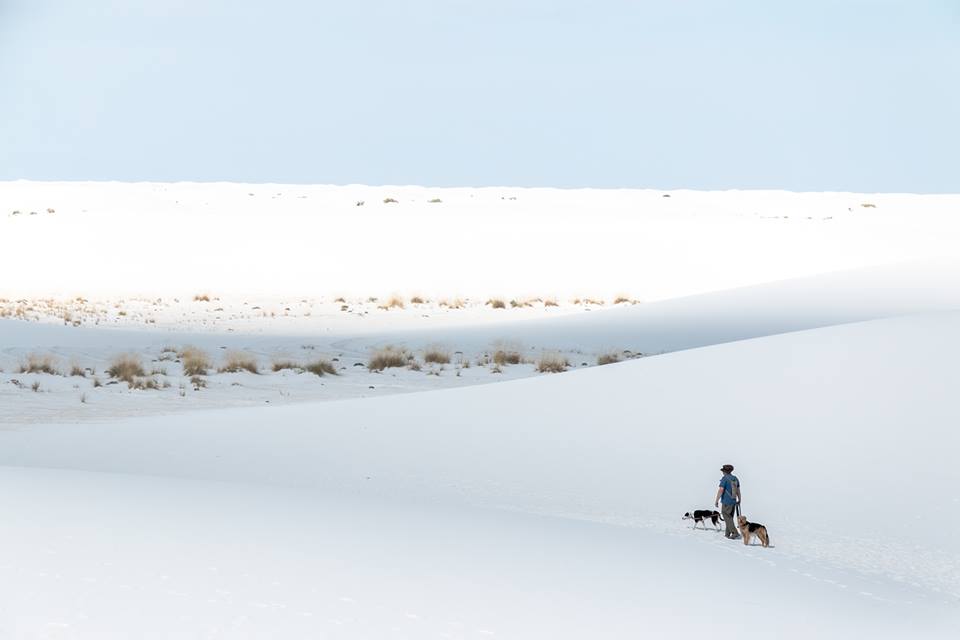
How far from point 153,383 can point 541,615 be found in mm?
13108

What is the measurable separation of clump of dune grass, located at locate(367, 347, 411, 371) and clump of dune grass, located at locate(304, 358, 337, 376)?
75 cm

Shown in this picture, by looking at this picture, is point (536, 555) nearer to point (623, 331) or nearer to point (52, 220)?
point (623, 331)

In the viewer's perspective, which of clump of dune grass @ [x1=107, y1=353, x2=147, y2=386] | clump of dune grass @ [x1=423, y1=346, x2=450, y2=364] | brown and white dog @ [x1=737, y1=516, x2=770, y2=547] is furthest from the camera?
clump of dune grass @ [x1=423, y1=346, x2=450, y2=364]

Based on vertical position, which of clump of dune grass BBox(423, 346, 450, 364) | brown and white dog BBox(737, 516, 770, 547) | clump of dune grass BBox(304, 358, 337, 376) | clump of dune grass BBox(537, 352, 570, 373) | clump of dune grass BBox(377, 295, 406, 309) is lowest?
brown and white dog BBox(737, 516, 770, 547)

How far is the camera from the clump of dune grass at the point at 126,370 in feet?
61.2

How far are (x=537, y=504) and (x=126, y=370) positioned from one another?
36.3ft

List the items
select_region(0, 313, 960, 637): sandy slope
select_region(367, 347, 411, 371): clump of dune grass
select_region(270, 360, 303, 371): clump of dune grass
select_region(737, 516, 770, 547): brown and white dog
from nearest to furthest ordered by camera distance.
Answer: select_region(0, 313, 960, 637): sandy slope < select_region(737, 516, 770, 547): brown and white dog < select_region(270, 360, 303, 371): clump of dune grass < select_region(367, 347, 411, 371): clump of dune grass

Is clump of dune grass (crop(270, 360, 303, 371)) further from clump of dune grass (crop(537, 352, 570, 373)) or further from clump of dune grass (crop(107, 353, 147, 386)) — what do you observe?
clump of dune grass (crop(537, 352, 570, 373))

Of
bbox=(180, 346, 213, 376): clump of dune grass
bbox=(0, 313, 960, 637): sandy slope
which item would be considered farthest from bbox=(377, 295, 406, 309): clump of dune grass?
bbox=(0, 313, 960, 637): sandy slope

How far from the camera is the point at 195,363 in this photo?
65.6ft

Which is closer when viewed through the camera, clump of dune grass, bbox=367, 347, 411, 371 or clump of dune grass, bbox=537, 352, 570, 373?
clump of dune grass, bbox=537, 352, 570, 373

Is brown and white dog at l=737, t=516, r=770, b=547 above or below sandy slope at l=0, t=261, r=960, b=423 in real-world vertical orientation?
below

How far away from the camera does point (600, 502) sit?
9281 millimetres

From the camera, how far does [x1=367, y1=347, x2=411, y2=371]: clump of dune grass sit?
2094 cm
